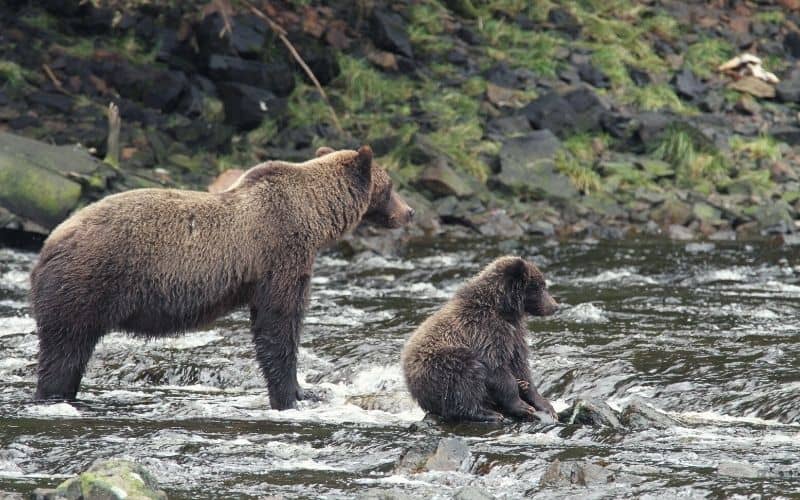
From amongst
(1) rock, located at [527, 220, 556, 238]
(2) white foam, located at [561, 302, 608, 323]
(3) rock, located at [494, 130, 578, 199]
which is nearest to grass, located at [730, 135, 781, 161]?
(3) rock, located at [494, 130, 578, 199]

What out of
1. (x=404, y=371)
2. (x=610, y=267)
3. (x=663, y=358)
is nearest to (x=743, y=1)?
(x=610, y=267)

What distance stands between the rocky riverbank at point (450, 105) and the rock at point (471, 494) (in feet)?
42.1

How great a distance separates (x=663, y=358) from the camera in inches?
461

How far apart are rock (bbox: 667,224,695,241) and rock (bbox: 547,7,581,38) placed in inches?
350

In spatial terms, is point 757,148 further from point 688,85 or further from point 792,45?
point 792,45

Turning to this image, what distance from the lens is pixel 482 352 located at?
9.97m

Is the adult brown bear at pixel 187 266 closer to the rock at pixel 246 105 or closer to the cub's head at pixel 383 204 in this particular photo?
the cub's head at pixel 383 204

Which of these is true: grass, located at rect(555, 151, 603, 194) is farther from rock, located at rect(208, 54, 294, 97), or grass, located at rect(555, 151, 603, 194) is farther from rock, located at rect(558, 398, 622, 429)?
rock, located at rect(558, 398, 622, 429)

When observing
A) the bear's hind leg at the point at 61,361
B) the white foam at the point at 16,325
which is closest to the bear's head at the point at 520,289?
the bear's hind leg at the point at 61,361

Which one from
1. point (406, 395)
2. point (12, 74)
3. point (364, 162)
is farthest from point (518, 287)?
point (12, 74)

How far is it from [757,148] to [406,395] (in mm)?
A: 16512

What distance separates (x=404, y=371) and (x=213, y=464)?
6.98 ft

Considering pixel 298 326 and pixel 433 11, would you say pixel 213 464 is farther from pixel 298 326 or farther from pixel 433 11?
pixel 433 11

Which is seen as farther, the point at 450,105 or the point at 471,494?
the point at 450,105
